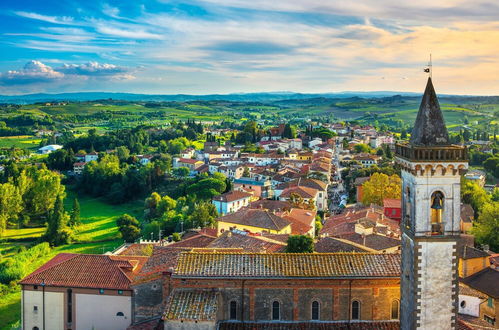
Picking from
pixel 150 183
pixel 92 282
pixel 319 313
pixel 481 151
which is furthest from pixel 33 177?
pixel 481 151

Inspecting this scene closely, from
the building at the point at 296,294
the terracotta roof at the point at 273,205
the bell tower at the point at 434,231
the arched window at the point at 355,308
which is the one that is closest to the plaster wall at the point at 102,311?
the building at the point at 296,294

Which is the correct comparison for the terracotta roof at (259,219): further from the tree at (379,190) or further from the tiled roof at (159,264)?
the tiled roof at (159,264)

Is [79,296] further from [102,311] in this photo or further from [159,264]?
[159,264]

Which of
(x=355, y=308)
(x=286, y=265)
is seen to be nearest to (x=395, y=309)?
(x=355, y=308)

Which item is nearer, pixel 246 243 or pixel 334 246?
pixel 334 246

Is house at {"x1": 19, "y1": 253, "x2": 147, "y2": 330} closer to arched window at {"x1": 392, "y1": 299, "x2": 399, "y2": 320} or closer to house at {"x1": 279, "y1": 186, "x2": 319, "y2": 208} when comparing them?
arched window at {"x1": 392, "y1": 299, "x2": 399, "y2": 320}
